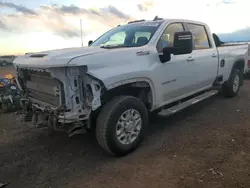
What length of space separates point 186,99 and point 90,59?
276 cm

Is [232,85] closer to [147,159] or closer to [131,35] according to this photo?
[131,35]

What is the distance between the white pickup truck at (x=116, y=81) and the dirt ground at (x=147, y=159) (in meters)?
0.39

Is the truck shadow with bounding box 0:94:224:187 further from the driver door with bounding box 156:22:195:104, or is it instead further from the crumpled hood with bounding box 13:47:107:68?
the crumpled hood with bounding box 13:47:107:68

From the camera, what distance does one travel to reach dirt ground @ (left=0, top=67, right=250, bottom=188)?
3117 millimetres

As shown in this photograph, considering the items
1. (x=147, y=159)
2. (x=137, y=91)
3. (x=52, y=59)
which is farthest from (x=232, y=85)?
(x=52, y=59)

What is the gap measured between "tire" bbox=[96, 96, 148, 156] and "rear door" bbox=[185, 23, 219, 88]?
5.74ft

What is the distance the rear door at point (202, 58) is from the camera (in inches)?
199

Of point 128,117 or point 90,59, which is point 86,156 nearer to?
point 128,117

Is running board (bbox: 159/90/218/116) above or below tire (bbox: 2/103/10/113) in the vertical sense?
above

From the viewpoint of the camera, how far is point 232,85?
22.4 feet

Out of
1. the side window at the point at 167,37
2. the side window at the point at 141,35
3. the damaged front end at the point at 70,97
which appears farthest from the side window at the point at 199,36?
the damaged front end at the point at 70,97

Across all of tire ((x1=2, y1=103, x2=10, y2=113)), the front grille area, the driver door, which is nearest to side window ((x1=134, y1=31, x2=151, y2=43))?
the driver door

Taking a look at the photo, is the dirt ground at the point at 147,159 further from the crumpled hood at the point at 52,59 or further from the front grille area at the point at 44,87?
the crumpled hood at the point at 52,59

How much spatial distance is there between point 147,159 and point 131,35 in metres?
2.19
